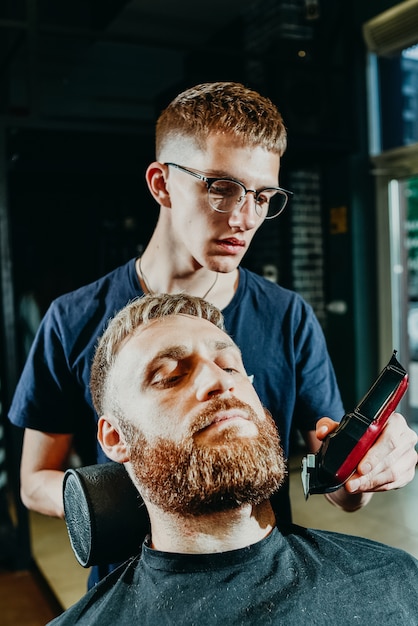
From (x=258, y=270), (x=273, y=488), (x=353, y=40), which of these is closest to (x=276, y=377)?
(x=273, y=488)

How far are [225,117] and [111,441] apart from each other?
25.6 inches

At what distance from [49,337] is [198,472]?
20.1 inches

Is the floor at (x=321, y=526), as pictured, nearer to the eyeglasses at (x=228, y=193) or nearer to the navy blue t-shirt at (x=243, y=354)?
the navy blue t-shirt at (x=243, y=354)

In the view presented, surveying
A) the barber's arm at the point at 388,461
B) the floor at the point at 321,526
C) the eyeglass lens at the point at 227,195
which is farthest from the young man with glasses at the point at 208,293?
the floor at the point at 321,526

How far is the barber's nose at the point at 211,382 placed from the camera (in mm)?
→ 1162

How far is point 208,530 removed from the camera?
117 cm

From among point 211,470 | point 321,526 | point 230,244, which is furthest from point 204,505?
point 321,526

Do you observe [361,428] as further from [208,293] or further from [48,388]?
[48,388]

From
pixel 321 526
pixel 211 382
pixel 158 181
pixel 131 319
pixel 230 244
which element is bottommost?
pixel 321 526

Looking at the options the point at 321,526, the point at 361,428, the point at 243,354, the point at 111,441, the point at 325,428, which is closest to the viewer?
the point at 361,428

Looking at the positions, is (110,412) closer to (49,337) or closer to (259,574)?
(49,337)

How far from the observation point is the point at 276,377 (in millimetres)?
1380

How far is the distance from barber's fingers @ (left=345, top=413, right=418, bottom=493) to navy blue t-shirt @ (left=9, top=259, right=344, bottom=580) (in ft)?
1.13

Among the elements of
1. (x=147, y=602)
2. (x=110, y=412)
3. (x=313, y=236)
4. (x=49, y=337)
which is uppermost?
(x=313, y=236)
